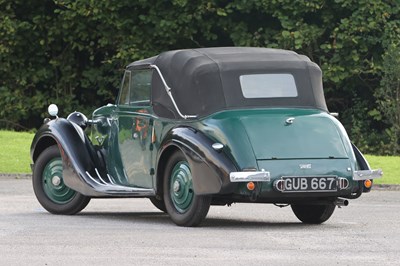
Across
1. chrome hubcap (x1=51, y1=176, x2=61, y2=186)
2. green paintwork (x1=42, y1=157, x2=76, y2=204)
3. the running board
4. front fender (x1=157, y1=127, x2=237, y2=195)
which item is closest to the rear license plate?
front fender (x1=157, y1=127, x2=237, y2=195)

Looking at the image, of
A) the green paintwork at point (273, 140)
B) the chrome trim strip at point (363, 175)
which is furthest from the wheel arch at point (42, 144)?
the chrome trim strip at point (363, 175)

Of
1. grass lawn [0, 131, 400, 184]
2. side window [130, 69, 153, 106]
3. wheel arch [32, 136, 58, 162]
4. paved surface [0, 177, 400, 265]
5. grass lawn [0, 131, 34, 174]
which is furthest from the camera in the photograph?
grass lawn [0, 131, 34, 174]

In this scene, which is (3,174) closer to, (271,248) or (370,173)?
(370,173)

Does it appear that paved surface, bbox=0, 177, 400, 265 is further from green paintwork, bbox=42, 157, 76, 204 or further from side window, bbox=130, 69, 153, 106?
side window, bbox=130, 69, 153, 106

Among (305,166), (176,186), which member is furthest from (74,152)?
(305,166)

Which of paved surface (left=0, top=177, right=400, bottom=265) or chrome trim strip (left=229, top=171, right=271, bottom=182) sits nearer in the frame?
paved surface (left=0, top=177, right=400, bottom=265)

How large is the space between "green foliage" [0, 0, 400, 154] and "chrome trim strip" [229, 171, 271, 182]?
680 inches

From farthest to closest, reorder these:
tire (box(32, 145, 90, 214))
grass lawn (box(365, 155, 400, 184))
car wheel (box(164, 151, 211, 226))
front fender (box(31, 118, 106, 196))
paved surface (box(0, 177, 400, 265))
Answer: grass lawn (box(365, 155, 400, 184)) < tire (box(32, 145, 90, 214)) < front fender (box(31, 118, 106, 196)) < car wheel (box(164, 151, 211, 226)) < paved surface (box(0, 177, 400, 265))

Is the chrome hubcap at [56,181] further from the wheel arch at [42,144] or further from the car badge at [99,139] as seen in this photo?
the car badge at [99,139]

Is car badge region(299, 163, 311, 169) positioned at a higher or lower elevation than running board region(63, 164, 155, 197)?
higher

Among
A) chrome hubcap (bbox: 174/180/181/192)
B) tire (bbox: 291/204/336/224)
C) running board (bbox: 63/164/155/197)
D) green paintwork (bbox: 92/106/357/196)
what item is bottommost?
tire (bbox: 291/204/336/224)

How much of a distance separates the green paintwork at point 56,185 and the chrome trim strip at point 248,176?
302 centimetres

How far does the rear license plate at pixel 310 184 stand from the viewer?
44.2 ft

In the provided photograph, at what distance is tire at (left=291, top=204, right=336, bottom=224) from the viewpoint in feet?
48.4
